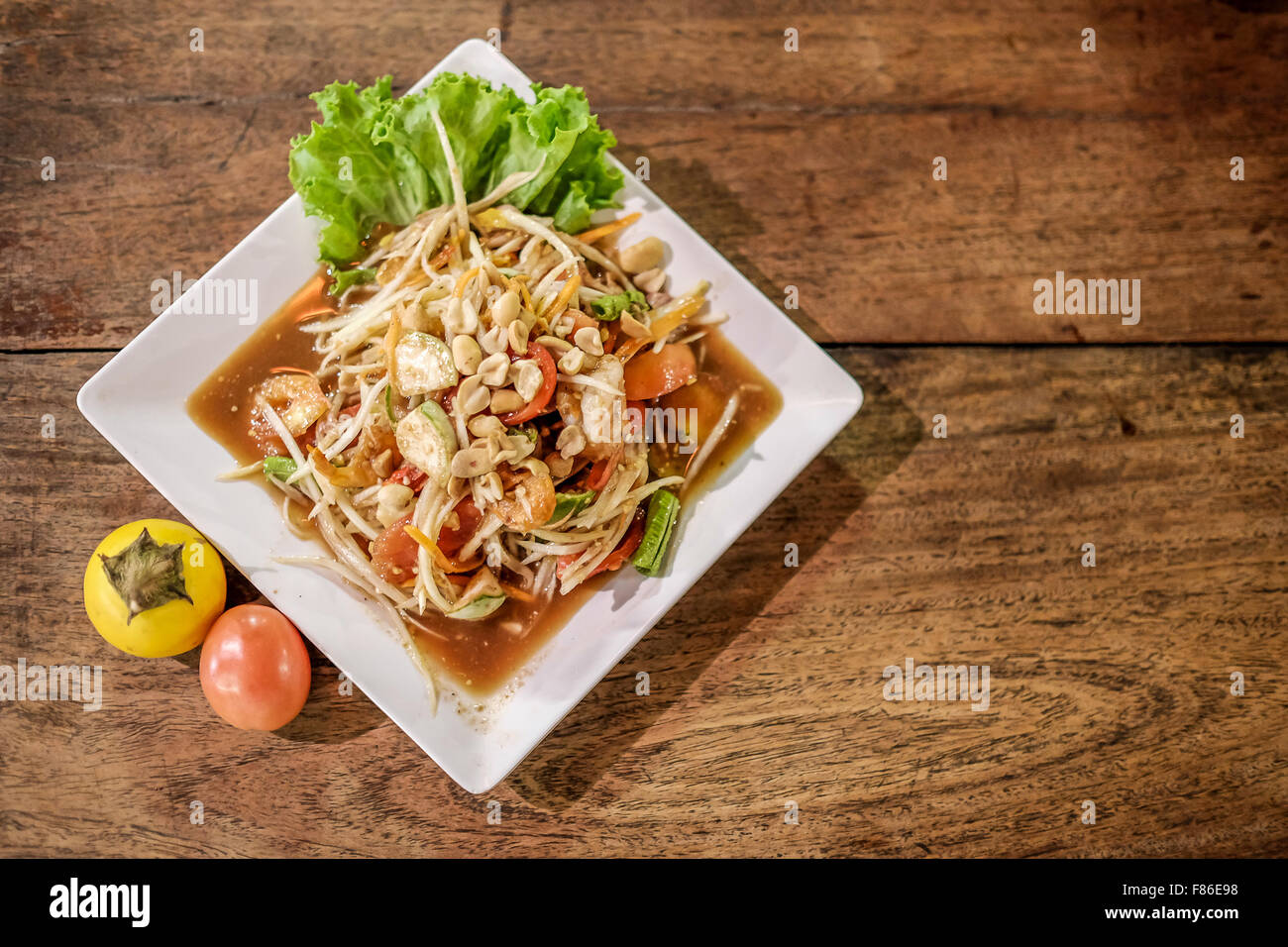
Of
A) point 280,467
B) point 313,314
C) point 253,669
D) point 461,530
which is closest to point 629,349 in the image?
point 461,530

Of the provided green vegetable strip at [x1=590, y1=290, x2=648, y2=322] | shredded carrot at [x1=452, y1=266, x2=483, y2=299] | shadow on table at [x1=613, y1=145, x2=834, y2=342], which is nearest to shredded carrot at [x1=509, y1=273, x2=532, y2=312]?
shredded carrot at [x1=452, y1=266, x2=483, y2=299]

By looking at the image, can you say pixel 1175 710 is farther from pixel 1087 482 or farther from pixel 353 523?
pixel 353 523

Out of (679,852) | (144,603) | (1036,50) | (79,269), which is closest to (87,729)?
(144,603)

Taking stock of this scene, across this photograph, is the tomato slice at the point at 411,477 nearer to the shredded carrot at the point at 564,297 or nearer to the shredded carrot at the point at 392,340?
the shredded carrot at the point at 392,340

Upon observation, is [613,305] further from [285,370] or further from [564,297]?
[285,370]

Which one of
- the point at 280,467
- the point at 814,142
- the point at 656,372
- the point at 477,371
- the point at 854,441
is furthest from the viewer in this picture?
the point at 814,142

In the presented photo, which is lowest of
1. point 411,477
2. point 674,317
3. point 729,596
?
point 729,596
